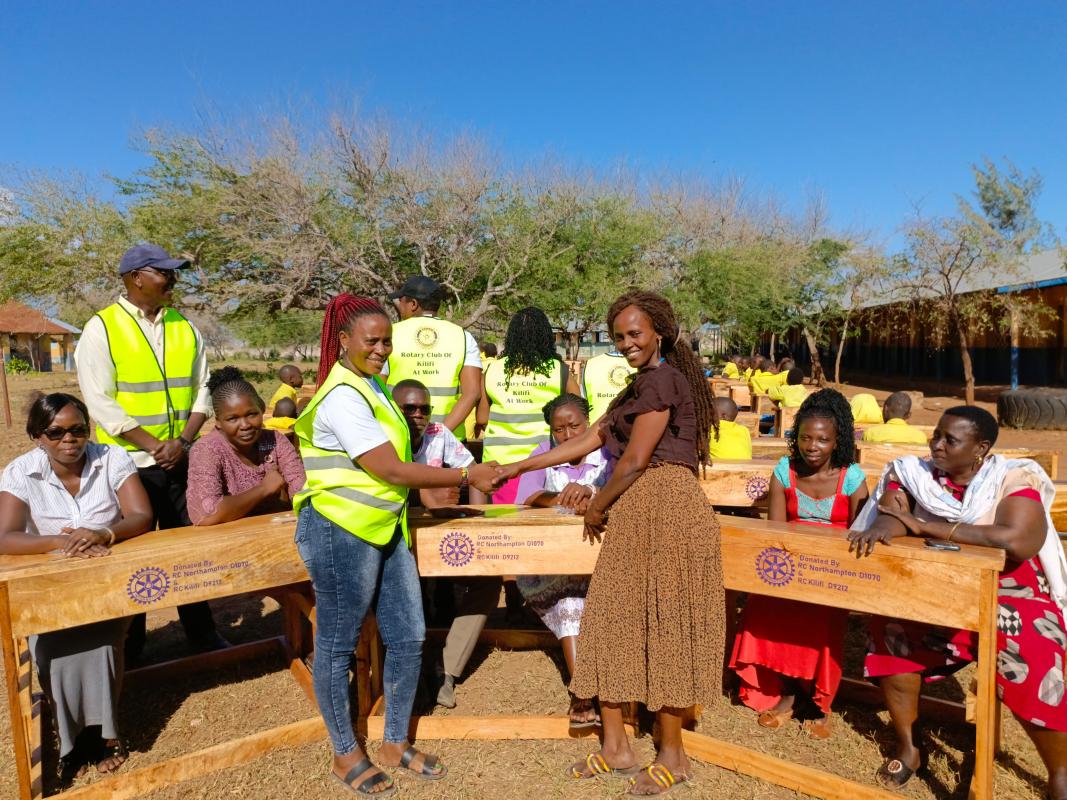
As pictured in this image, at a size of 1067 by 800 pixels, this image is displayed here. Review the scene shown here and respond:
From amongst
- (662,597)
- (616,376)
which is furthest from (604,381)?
(662,597)

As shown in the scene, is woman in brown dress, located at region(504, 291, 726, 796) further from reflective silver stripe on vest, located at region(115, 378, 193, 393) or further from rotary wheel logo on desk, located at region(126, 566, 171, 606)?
reflective silver stripe on vest, located at region(115, 378, 193, 393)

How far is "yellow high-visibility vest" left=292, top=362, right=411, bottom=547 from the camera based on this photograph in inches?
108

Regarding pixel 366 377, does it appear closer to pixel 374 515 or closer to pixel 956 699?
pixel 374 515

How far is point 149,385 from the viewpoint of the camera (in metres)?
3.74

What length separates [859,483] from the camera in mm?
3408

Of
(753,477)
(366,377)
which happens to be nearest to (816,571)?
(753,477)

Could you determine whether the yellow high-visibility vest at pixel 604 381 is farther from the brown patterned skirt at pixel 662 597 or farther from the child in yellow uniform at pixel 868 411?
the child in yellow uniform at pixel 868 411

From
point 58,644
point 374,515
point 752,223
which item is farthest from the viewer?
point 752,223

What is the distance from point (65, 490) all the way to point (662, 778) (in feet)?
9.22

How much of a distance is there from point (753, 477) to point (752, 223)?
41.0 m

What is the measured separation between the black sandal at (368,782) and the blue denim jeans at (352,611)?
9cm

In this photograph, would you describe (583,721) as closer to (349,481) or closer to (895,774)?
(895,774)

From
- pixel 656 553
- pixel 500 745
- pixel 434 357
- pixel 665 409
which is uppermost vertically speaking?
pixel 434 357

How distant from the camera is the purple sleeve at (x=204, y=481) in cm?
344
